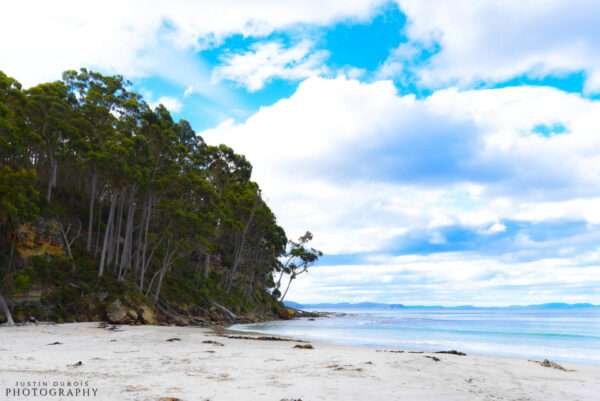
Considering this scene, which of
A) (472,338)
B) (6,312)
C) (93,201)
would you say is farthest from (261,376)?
(472,338)

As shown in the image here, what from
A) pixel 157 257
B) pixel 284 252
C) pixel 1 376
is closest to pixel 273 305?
pixel 284 252

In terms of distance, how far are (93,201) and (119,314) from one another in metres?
9.00

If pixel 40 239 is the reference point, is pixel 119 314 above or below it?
below

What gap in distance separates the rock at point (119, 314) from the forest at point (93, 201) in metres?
0.44

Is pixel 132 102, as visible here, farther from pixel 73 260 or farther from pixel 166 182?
pixel 73 260

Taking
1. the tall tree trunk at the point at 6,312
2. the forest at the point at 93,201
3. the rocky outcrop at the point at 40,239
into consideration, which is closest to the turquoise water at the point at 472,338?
the forest at the point at 93,201

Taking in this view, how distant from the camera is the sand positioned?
7.53m

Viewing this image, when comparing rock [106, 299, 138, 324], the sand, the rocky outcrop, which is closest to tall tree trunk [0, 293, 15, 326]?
the rocky outcrop

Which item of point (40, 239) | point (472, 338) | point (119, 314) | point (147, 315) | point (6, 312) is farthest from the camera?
point (472, 338)

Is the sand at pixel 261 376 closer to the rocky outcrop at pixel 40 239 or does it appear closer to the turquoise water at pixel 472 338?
the turquoise water at pixel 472 338

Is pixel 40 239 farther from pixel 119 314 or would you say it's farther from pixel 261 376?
pixel 261 376

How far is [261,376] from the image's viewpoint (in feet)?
30.2

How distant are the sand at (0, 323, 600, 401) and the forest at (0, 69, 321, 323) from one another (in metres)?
12.9

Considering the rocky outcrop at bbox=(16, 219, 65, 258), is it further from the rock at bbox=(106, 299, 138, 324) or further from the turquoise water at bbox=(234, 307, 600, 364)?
the turquoise water at bbox=(234, 307, 600, 364)
